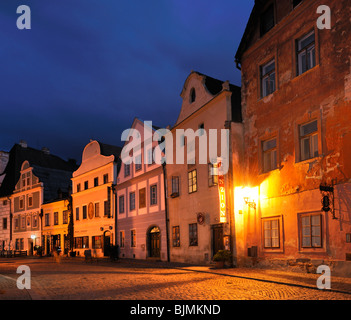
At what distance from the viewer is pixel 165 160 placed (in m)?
28.2

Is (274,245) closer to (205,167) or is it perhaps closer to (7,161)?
(205,167)

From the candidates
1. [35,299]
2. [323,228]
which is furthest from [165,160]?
[35,299]

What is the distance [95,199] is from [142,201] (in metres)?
9.32

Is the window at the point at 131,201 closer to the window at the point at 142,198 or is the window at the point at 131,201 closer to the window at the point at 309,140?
the window at the point at 142,198

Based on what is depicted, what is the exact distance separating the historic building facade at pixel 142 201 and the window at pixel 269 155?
10.5 meters

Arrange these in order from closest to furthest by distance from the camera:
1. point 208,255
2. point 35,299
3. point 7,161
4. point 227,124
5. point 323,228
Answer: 1. point 35,299
2. point 323,228
3. point 227,124
4. point 208,255
5. point 7,161

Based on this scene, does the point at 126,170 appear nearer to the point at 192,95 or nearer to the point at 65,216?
the point at 192,95

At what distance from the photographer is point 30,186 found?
5088 cm

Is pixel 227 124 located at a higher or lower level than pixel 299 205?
higher

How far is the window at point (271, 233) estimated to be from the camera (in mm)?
17844

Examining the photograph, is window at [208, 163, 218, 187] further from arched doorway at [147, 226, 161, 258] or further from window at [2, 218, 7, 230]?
window at [2, 218, 7, 230]

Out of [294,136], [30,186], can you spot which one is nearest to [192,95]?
[294,136]

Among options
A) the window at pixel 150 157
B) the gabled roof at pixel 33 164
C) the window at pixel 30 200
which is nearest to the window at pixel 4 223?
the gabled roof at pixel 33 164
